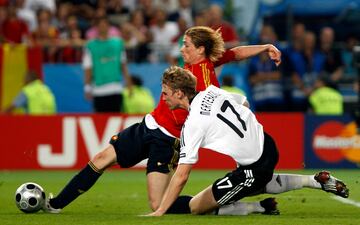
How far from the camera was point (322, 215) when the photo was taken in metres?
10.6

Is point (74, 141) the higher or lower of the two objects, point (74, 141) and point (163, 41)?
the lower

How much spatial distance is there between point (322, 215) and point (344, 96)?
10.4 metres

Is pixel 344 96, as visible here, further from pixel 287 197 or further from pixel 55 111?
pixel 287 197

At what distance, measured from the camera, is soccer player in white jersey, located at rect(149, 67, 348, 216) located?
32.1 feet

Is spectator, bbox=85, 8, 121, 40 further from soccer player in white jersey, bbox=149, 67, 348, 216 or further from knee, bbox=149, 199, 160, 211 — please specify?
soccer player in white jersey, bbox=149, 67, 348, 216

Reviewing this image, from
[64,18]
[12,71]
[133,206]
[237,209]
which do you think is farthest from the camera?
[64,18]

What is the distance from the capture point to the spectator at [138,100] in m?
19.3

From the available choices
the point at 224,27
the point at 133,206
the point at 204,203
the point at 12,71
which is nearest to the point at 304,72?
the point at 224,27

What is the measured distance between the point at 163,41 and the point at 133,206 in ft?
30.7

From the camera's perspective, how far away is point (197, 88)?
420 inches

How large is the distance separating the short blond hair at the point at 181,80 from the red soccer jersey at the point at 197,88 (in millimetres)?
724

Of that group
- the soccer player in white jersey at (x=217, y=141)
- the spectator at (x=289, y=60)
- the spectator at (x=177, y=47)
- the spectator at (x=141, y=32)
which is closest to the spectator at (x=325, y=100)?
the spectator at (x=289, y=60)

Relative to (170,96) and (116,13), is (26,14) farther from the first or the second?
(170,96)

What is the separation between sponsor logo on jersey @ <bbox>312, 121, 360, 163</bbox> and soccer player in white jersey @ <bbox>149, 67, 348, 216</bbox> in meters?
8.23
